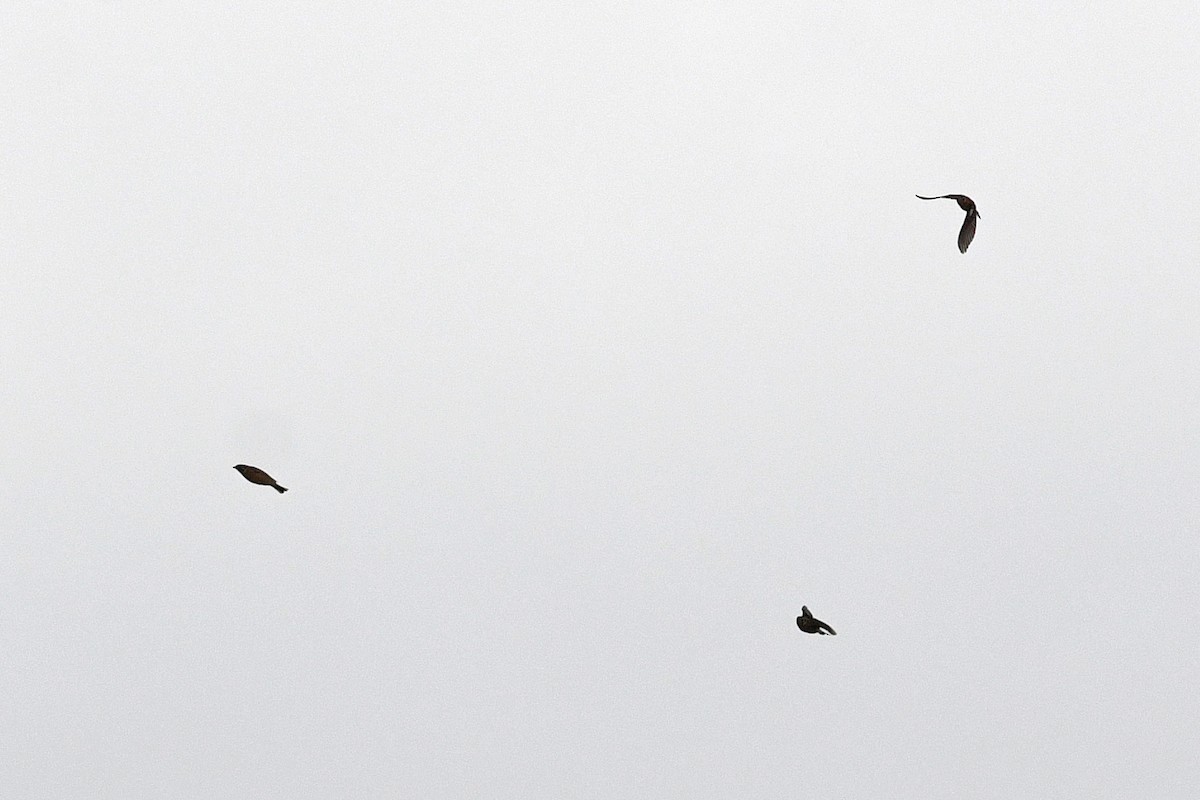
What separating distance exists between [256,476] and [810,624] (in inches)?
449

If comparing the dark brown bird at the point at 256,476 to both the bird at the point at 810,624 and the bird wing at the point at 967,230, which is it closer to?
the bird at the point at 810,624

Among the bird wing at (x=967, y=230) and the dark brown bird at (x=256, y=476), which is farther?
the bird wing at (x=967, y=230)

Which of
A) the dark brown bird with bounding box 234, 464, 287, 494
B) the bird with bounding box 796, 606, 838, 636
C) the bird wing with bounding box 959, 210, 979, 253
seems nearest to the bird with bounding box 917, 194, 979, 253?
the bird wing with bounding box 959, 210, 979, 253

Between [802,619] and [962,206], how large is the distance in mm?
8871

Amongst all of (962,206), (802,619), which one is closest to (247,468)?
(802,619)

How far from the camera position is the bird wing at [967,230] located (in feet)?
66.2

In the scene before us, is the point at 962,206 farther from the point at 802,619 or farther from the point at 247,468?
the point at 247,468

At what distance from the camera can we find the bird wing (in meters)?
20.2

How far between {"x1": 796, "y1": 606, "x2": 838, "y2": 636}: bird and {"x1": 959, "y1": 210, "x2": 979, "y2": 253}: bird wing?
8110 mm

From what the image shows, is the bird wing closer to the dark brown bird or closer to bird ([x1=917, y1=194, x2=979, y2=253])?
bird ([x1=917, y1=194, x2=979, y2=253])

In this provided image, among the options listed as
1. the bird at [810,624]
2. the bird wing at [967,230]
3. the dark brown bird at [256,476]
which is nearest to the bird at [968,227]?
the bird wing at [967,230]

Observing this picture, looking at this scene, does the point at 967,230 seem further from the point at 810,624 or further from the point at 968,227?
the point at 810,624

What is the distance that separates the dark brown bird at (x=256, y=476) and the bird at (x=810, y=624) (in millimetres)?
10504

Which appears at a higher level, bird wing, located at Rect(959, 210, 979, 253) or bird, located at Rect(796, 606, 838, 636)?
bird wing, located at Rect(959, 210, 979, 253)
